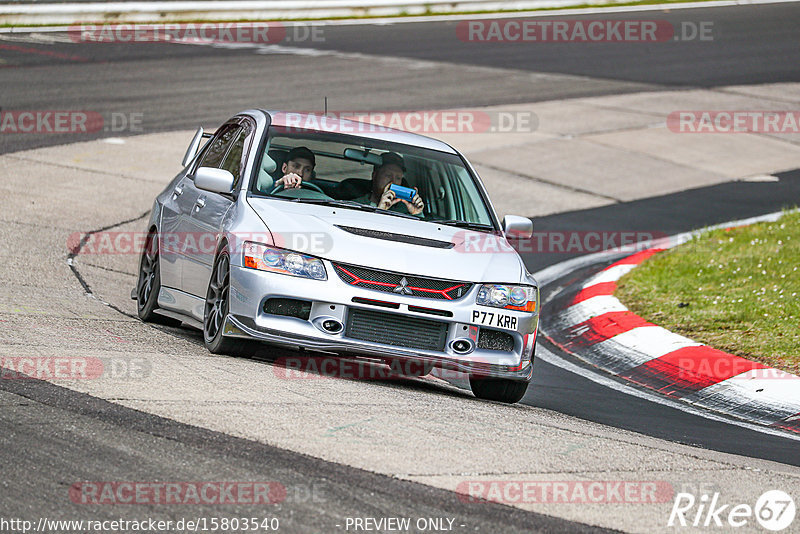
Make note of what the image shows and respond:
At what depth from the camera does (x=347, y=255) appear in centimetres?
698

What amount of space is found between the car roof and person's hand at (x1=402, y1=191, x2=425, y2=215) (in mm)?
553

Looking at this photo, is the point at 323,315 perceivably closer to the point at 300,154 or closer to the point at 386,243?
the point at 386,243

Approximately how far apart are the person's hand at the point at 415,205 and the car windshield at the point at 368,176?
23mm

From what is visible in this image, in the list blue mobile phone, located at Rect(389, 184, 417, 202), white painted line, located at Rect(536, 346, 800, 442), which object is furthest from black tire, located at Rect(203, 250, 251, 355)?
white painted line, located at Rect(536, 346, 800, 442)

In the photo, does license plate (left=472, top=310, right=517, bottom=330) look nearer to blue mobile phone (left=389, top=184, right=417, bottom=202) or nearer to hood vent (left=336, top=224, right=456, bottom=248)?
hood vent (left=336, top=224, right=456, bottom=248)

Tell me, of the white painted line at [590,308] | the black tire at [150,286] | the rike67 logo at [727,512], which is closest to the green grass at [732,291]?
the white painted line at [590,308]

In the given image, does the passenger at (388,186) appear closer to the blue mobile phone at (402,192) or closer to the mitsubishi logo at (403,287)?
the blue mobile phone at (402,192)

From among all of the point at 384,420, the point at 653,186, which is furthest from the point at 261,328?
the point at 653,186

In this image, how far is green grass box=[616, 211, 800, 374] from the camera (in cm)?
911

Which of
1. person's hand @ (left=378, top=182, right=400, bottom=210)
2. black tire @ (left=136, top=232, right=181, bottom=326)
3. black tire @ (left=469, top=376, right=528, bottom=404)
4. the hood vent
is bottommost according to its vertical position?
black tire @ (left=469, top=376, right=528, bottom=404)

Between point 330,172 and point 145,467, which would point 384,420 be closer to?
point 145,467

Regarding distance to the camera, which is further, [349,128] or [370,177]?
[349,128]

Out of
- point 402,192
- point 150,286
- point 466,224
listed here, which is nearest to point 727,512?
point 466,224

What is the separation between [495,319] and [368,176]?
1704 mm
